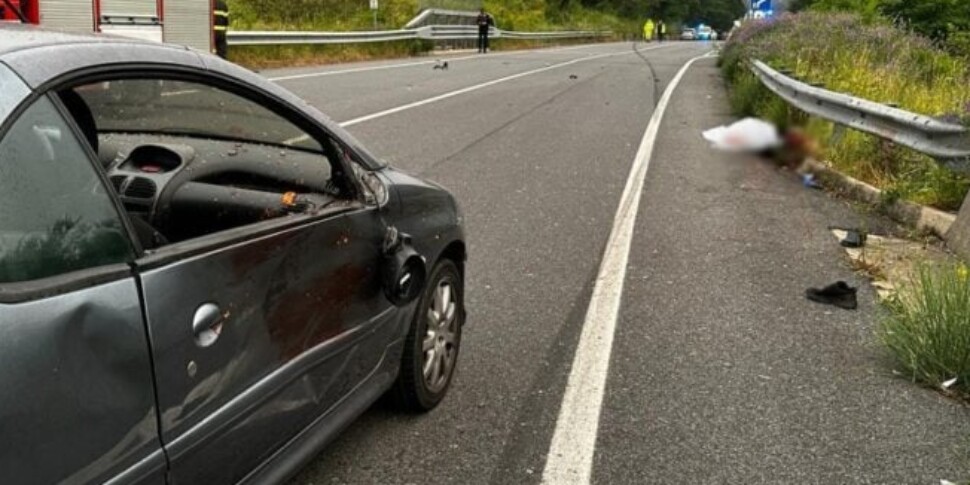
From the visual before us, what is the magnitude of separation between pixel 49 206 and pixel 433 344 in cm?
210

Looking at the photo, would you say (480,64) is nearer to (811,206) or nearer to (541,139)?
(541,139)

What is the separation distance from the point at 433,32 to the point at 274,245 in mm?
33658

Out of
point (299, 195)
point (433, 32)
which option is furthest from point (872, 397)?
point (433, 32)

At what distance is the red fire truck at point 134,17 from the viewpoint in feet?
38.9

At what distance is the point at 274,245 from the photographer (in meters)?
2.86

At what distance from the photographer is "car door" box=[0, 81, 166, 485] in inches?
75.9

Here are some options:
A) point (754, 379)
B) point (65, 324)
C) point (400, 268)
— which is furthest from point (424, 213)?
point (65, 324)

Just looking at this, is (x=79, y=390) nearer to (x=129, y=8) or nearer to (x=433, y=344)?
(x=433, y=344)

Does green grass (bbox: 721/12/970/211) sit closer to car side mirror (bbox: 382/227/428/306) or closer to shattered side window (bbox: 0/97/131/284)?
car side mirror (bbox: 382/227/428/306)

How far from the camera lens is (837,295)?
19.1ft

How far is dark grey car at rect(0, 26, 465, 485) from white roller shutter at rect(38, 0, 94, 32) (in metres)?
9.38

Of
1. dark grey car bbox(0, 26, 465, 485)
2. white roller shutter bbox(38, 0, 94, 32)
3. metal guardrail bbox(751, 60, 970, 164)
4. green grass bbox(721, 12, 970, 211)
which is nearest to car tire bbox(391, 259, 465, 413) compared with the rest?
dark grey car bbox(0, 26, 465, 485)

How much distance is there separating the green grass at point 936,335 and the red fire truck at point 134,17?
9.04 metres

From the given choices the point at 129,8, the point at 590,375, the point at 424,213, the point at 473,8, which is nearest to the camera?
the point at 424,213
